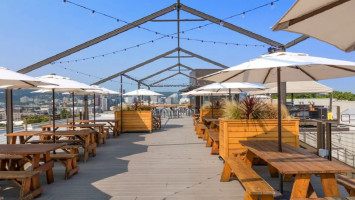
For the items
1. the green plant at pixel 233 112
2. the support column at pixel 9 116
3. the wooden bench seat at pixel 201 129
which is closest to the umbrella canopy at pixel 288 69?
the green plant at pixel 233 112

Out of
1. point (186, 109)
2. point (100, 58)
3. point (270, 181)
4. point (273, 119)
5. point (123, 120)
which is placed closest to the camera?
point (270, 181)

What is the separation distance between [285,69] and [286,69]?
0.02 metres

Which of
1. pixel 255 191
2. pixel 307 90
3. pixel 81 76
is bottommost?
pixel 255 191

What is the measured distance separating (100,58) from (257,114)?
8.26 metres

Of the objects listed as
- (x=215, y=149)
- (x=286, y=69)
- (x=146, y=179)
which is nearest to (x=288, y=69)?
(x=286, y=69)

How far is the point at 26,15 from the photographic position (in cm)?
987

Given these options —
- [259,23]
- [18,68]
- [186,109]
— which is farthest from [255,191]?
[186,109]

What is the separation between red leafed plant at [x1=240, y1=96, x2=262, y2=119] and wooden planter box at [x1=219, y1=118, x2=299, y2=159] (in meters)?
0.14

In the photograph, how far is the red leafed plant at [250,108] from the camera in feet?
16.4

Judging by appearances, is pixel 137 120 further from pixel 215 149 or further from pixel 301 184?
pixel 301 184

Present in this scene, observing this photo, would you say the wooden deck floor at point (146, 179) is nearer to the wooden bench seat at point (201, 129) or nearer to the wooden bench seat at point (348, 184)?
the wooden bench seat at point (348, 184)

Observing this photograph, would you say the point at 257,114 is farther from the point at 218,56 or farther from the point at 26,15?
the point at 218,56

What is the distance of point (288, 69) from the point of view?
4535mm

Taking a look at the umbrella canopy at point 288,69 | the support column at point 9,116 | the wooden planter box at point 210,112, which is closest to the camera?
the umbrella canopy at point 288,69
